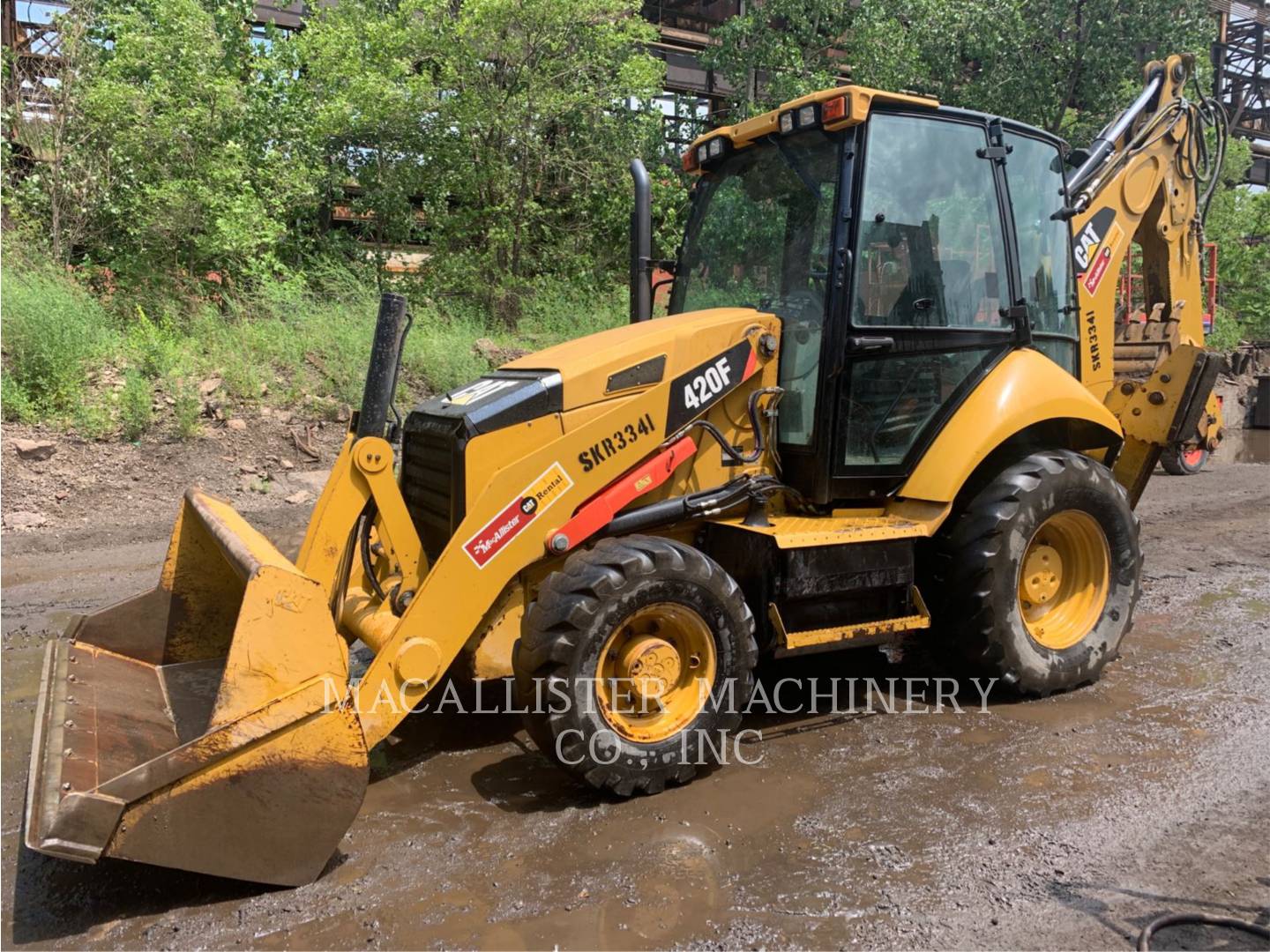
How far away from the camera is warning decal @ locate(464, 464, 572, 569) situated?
3402 mm

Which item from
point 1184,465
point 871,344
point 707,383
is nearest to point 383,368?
point 707,383

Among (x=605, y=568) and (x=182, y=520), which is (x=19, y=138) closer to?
(x=182, y=520)

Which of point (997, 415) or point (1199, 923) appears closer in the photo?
point (1199, 923)

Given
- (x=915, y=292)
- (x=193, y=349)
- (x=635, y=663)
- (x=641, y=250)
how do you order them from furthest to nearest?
(x=193, y=349) → (x=641, y=250) → (x=915, y=292) → (x=635, y=663)

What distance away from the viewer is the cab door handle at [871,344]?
398 cm

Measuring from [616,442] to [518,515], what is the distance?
516 mm

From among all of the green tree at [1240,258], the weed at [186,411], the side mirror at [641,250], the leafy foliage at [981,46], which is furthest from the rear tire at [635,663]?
the green tree at [1240,258]

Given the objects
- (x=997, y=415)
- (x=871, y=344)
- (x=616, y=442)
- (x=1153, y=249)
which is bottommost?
(x=616, y=442)

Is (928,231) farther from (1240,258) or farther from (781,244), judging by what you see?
(1240,258)

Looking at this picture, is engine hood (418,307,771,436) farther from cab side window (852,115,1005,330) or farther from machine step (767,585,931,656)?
machine step (767,585,931,656)

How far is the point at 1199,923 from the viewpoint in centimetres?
263

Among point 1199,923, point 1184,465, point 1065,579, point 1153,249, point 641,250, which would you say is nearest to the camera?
point 1199,923

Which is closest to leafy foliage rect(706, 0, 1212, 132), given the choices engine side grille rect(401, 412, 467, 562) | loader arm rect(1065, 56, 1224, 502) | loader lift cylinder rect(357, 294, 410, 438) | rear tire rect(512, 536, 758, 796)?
loader arm rect(1065, 56, 1224, 502)

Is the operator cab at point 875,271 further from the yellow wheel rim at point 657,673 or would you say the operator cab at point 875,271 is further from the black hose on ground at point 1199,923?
the black hose on ground at point 1199,923
